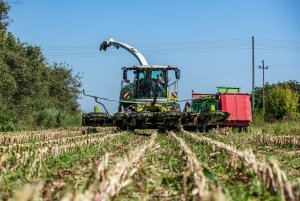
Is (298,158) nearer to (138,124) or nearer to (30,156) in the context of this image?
(30,156)

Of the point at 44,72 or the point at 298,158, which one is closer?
the point at 298,158

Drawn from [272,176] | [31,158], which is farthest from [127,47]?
[272,176]

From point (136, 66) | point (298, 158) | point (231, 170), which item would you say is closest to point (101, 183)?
point (231, 170)

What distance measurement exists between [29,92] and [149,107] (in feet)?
78.5

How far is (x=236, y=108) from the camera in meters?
24.0

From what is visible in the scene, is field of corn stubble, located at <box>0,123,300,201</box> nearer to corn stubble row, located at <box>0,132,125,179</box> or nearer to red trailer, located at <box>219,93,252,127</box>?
corn stubble row, located at <box>0,132,125,179</box>

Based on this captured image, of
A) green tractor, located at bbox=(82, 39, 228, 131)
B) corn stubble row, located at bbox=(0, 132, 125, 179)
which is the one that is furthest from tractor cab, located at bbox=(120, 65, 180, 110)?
corn stubble row, located at bbox=(0, 132, 125, 179)

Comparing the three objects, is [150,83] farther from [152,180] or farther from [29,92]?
[29,92]

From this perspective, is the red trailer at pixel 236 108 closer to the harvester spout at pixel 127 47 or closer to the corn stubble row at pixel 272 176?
the harvester spout at pixel 127 47

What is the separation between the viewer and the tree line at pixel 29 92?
31.8m

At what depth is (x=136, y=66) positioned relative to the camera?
816 inches

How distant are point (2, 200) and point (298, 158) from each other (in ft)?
17.9

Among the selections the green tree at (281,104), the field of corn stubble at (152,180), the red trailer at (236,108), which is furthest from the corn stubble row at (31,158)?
the green tree at (281,104)

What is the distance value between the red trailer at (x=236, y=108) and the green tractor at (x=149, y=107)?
370cm
